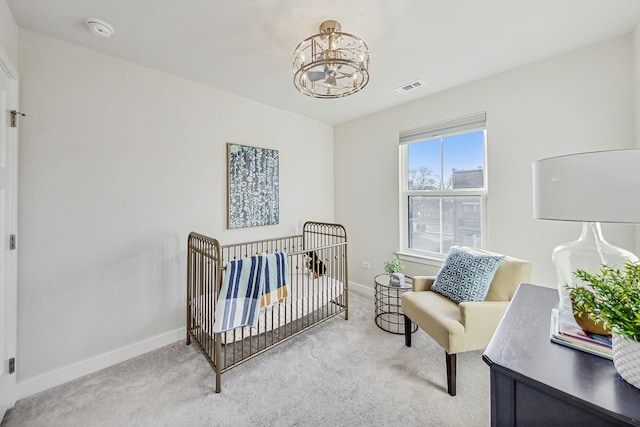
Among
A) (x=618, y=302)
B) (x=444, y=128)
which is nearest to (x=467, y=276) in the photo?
(x=618, y=302)

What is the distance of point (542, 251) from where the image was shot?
7.02 feet

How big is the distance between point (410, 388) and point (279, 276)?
119 centimetres

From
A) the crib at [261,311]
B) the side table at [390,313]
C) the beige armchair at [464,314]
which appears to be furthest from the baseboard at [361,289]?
the beige armchair at [464,314]

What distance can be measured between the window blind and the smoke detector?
8.97 feet

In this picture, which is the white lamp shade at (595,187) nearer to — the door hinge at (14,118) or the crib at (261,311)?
the crib at (261,311)

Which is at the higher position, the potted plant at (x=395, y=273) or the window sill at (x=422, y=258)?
the window sill at (x=422, y=258)

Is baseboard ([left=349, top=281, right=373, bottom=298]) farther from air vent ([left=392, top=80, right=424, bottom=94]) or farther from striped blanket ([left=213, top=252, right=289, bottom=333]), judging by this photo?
air vent ([left=392, top=80, right=424, bottom=94])

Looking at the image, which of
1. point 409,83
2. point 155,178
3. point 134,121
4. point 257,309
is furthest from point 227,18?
point 257,309

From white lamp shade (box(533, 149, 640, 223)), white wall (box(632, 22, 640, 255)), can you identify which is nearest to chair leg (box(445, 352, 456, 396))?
white lamp shade (box(533, 149, 640, 223))

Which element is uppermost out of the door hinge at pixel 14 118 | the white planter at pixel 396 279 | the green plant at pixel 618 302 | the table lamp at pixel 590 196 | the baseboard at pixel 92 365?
the door hinge at pixel 14 118

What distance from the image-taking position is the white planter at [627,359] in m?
0.70

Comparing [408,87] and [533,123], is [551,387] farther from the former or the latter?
[408,87]

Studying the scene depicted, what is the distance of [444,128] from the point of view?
2.68 metres

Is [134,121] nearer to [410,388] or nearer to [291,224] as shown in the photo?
[291,224]
